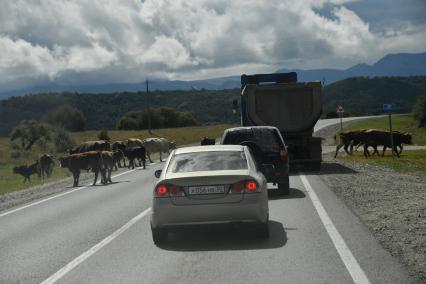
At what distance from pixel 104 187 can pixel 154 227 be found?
13553 mm

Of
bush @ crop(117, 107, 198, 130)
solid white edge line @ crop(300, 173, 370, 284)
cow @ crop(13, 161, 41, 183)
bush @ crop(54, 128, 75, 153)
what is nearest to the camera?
solid white edge line @ crop(300, 173, 370, 284)

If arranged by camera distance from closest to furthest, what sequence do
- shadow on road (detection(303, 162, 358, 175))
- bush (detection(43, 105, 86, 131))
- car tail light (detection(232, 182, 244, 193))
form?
car tail light (detection(232, 182, 244, 193))
shadow on road (detection(303, 162, 358, 175))
bush (detection(43, 105, 86, 131))

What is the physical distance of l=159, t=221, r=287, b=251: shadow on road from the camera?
33.1ft

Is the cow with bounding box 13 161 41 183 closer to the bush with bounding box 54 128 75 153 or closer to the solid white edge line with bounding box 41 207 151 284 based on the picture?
the solid white edge line with bounding box 41 207 151 284

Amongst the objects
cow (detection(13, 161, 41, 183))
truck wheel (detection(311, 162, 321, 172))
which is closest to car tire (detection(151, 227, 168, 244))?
truck wheel (detection(311, 162, 321, 172))

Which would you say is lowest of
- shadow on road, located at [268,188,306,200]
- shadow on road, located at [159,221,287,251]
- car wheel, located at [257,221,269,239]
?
shadow on road, located at [268,188,306,200]

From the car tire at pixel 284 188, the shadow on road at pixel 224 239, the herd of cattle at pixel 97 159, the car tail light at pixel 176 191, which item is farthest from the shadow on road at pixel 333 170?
the car tail light at pixel 176 191

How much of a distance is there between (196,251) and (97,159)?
15.4 meters

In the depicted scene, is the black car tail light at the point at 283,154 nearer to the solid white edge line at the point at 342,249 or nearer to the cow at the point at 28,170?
the solid white edge line at the point at 342,249

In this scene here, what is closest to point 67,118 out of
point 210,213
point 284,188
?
point 284,188

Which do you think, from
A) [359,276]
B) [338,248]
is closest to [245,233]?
[338,248]

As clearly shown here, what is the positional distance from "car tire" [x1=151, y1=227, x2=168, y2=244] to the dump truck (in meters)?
15.2

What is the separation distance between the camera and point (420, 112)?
7481 centimetres

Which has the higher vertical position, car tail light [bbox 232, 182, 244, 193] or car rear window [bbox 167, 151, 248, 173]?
car rear window [bbox 167, 151, 248, 173]
